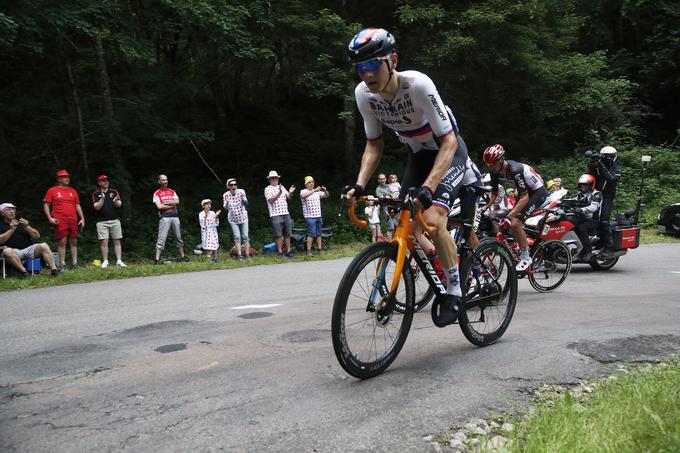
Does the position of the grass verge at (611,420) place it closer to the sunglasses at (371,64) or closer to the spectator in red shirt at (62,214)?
the sunglasses at (371,64)

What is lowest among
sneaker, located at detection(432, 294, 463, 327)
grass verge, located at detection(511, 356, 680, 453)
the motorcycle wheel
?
the motorcycle wheel

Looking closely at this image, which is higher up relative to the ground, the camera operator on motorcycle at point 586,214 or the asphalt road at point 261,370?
the camera operator on motorcycle at point 586,214

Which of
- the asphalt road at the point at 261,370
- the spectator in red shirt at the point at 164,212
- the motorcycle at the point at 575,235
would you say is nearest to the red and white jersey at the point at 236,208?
the spectator in red shirt at the point at 164,212

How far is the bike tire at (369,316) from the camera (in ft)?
12.5

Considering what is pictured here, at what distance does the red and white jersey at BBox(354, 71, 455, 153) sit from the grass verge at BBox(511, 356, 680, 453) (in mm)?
2114

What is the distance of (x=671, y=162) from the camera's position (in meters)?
26.7

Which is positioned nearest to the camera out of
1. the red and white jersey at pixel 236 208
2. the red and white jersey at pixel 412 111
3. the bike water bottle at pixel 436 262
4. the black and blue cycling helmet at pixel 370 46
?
the black and blue cycling helmet at pixel 370 46

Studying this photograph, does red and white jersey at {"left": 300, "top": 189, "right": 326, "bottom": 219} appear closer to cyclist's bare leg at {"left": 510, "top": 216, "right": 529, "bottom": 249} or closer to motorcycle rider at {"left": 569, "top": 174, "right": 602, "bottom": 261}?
motorcycle rider at {"left": 569, "top": 174, "right": 602, "bottom": 261}

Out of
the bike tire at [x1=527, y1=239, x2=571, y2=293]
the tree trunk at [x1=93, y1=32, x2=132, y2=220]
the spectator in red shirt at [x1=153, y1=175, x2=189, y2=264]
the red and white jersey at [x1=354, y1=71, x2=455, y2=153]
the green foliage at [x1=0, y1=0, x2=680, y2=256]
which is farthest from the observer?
the tree trunk at [x1=93, y1=32, x2=132, y2=220]

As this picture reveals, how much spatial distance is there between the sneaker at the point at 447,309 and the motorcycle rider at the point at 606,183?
25.0 feet

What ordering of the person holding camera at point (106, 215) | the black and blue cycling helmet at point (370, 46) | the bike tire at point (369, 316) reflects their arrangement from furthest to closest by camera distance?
the person holding camera at point (106, 215) → the black and blue cycling helmet at point (370, 46) → the bike tire at point (369, 316)

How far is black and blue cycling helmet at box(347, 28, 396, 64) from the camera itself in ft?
12.9

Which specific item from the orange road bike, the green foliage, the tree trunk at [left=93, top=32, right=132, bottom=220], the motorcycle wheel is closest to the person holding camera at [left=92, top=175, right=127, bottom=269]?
the green foliage

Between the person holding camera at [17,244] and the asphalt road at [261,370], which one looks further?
the person holding camera at [17,244]
